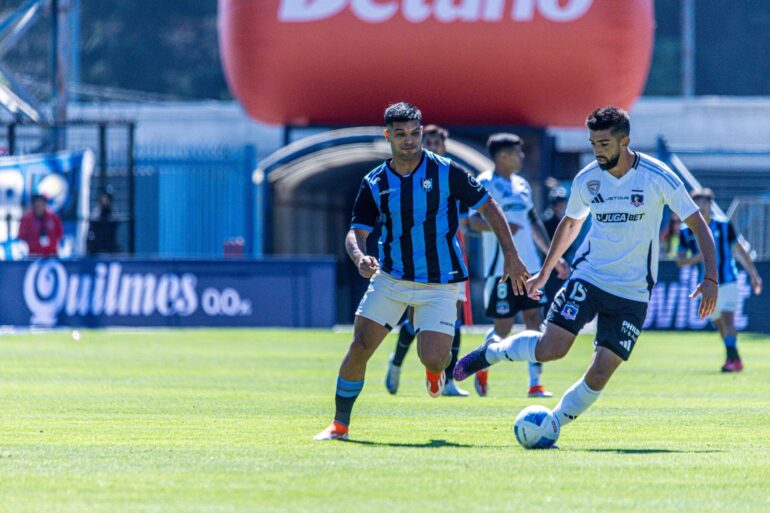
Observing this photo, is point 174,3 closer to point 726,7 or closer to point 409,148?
point 726,7

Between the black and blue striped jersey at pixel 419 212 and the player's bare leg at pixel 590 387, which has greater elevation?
the black and blue striped jersey at pixel 419 212

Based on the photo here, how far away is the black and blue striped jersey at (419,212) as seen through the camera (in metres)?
10.2

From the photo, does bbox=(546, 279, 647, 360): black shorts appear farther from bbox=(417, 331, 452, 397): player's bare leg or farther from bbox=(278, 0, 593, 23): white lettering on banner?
bbox=(278, 0, 593, 23): white lettering on banner

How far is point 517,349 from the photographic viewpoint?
10227mm

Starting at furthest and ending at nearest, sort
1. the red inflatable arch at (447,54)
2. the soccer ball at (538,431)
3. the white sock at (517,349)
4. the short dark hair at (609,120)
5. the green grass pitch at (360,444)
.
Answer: the red inflatable arch at (447,54) < the white sock at (517,349) < the short dark hair at (609,120) < the soccer ball at (538,431) < the green grass pitch at (360,444)

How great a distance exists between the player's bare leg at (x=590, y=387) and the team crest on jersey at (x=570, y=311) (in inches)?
10.4

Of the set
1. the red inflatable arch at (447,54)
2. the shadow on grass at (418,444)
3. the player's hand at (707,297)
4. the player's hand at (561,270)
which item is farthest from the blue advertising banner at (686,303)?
the player's hand at (707,297)

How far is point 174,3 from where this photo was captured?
186ft

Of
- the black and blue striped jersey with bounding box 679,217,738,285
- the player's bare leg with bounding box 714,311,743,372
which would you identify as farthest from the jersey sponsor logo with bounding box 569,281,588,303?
the black and blue striped jersey with bounding box 679,217,738,285

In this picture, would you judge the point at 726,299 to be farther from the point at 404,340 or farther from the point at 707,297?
the point at 707,297

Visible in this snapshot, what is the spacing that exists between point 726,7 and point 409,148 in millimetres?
47369

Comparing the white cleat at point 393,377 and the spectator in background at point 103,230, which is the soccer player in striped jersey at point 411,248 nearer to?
the white cleat at point 393,377

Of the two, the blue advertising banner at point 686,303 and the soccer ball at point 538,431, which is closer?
the soccer ball at point 538,431

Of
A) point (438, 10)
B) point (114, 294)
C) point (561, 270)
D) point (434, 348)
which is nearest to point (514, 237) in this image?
point (561, 270)
